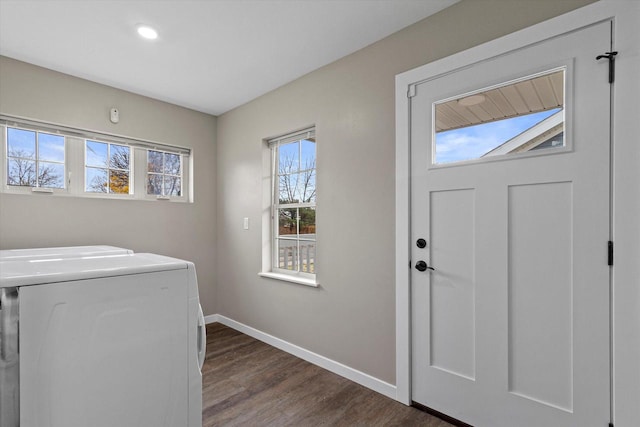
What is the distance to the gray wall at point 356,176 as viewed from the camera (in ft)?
6.23

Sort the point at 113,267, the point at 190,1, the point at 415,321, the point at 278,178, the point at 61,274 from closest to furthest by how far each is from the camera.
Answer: the point at 61,274 < the point at 113,267 < the point at 190,1 < the point at 415,321 < the point at 278,178

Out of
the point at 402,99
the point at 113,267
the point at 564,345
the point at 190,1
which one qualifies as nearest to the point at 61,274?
the point at 113,267

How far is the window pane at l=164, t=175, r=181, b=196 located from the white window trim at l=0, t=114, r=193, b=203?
44 millimetres

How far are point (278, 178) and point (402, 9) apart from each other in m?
1.85

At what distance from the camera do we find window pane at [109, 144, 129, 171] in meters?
3.09

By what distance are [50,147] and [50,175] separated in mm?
246

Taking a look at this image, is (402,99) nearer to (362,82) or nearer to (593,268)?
(362,82)

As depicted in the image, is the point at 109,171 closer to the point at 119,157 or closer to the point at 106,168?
the point at 106,168

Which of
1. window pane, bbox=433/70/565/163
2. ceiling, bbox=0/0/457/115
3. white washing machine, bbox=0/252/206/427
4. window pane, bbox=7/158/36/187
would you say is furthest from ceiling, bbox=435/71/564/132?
window pane, bbox=7/158/36/187

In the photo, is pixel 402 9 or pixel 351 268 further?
pixel 351 268

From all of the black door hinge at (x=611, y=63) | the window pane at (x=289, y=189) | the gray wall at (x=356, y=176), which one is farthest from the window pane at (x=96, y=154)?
the black door hinge at (x=611, y=63)

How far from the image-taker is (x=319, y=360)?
2.62 meters

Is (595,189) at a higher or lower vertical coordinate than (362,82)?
lower

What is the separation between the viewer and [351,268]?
2.41 metres
